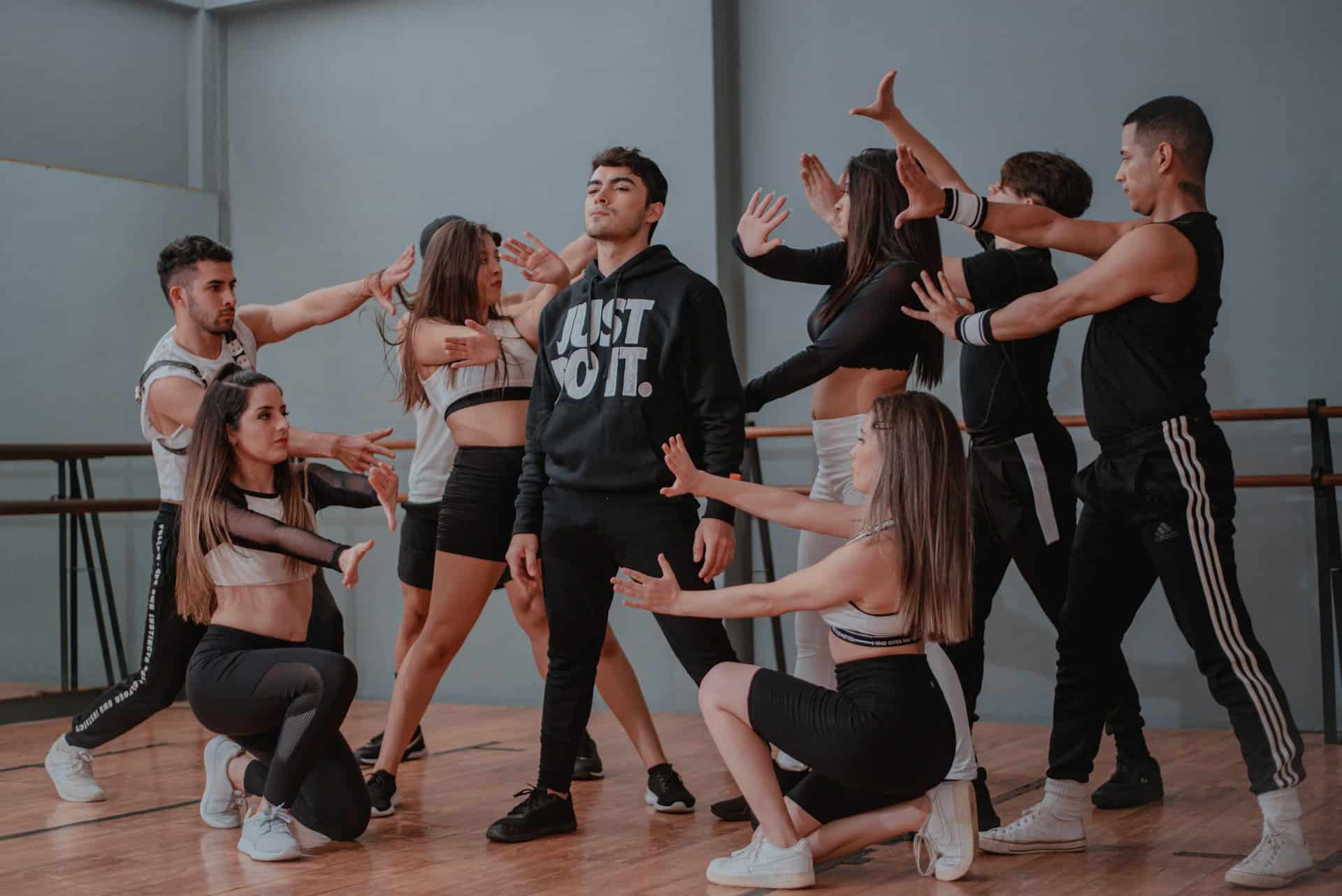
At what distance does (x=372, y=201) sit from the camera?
5684 millimetres

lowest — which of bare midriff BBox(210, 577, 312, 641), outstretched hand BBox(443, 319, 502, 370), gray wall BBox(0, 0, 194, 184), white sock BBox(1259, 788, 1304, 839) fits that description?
white sock BBox(1259, 788, 1304, 839)

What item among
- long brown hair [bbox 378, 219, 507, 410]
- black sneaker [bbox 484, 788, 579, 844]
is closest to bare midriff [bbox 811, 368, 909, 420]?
long brown hair [bbox 378, 219, 507, 410]

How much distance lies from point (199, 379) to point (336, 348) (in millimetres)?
2290

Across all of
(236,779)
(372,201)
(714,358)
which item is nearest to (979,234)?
(714,358)

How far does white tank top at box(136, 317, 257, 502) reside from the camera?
343 cm

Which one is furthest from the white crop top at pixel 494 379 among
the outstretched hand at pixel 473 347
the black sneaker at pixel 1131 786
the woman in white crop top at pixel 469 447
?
the black sneaker at pixel 1131 786

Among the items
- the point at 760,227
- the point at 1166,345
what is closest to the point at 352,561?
the point at 760,227

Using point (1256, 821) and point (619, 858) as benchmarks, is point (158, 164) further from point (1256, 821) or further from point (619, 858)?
point (1256, 821)

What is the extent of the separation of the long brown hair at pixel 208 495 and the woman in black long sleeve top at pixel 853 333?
1.10 meters

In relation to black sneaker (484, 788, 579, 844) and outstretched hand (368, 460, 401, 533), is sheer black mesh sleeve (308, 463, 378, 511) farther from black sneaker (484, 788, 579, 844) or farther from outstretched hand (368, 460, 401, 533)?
black sneaker (484, 788, 579, 844)

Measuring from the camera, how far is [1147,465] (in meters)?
2.65

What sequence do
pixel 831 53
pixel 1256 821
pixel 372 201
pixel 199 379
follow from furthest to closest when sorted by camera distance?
1. pixel 372 201
2. pixel 831 53
3. pixel 199 379
4. pixel 1256 821

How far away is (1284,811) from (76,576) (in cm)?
431

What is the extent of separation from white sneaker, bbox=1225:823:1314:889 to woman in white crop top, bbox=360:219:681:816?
1233 millimetres
